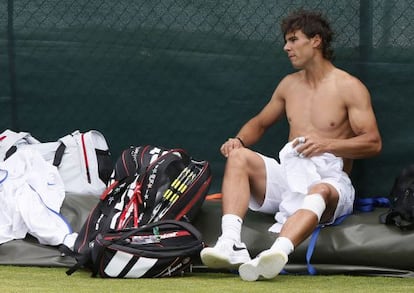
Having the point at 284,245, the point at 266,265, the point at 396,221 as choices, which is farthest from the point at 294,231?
the point at 396,221

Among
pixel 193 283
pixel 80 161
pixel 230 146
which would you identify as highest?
pixel 230 146

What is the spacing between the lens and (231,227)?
546 cm

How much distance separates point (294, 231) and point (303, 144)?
0.53 metres

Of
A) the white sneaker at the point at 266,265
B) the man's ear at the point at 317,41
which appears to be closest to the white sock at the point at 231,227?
the white sneaker at the point at 266,265

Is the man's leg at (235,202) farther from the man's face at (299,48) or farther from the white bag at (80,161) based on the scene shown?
the white bag at (80,161)

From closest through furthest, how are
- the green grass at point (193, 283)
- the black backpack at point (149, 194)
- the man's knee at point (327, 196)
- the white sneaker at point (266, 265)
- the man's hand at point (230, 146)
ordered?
the green grass at point (193, 283)
the white sneaker at point (266, 265)
the man's knee at point (327, 196)
the black backpack at point (149, 194)
the man's hand at point (230, 146)

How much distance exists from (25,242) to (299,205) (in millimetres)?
1415

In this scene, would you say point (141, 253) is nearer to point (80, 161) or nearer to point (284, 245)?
point (284, 245)

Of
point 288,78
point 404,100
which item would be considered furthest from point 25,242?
point 404,100

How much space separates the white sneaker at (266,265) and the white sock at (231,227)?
0.86 feet

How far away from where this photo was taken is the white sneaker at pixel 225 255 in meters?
5.26

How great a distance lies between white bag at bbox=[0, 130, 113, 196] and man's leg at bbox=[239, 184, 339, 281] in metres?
1.42

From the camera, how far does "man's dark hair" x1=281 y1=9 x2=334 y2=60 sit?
238 inches

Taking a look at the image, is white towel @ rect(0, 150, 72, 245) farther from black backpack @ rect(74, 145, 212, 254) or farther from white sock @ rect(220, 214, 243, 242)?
white sock @ rect(220, 214, 243, 242)
